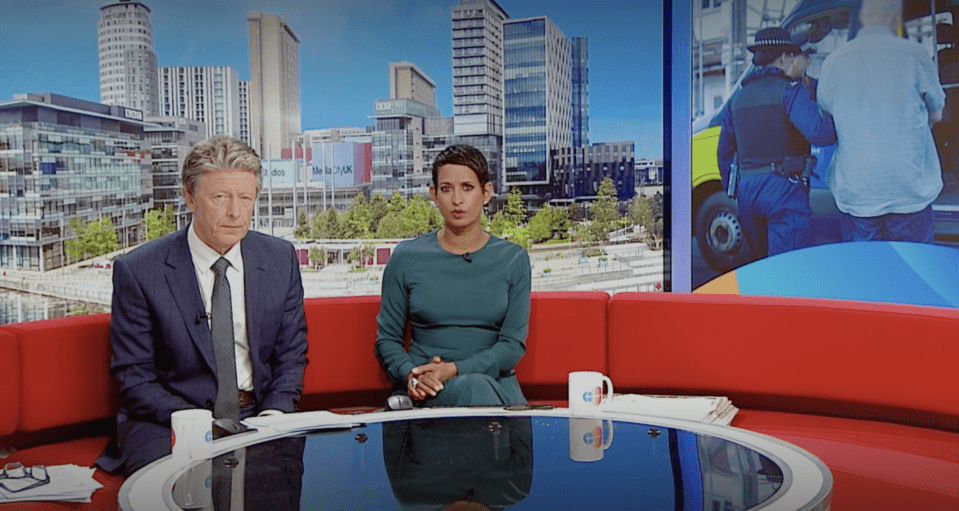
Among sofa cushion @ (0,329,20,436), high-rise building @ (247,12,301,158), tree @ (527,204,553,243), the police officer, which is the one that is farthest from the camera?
tree @ (527,204,553,243)

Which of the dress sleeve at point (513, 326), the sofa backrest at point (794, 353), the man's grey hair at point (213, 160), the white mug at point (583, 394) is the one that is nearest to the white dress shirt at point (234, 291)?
the man's grey hair at point (213, 160)

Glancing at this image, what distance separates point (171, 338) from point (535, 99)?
10.1ft

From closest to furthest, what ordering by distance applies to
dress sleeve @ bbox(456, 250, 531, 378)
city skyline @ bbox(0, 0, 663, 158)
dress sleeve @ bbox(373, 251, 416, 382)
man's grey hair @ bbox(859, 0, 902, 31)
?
dress sleeve @ bbox(456, 250, 531, 378)
dress sleeve @ bbox(373, 251, 416, 382)
man's grey hair @ bbox(859, 0, 902, 31)
city skyline @ bbox(0, 0, 663, 158)

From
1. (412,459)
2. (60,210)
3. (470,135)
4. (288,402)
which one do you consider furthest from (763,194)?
(60,210)

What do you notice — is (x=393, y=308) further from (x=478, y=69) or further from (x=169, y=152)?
(x=169, y=152)

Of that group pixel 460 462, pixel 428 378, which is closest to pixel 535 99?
pixel 428 378

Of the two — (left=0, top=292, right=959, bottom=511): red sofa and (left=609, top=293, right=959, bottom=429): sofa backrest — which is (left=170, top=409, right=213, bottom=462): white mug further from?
(left=609, top=293, right=959, bottom=429): sofa backrest

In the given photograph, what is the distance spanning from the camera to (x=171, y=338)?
2.32 m

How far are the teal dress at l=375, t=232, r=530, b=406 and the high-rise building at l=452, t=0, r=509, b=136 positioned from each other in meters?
2.28

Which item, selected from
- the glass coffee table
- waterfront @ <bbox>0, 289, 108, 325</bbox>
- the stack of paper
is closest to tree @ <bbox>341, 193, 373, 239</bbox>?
waterfront @ <bbox>0, 289, 108, 325</bbox>

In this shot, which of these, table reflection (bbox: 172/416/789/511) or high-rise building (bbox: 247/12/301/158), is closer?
table reflection (bbox: 172/416/789/511)

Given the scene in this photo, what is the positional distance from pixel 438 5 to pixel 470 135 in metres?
0.71

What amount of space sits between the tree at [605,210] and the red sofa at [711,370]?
190 cm

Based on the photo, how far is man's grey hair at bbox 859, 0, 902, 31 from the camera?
4340mm
